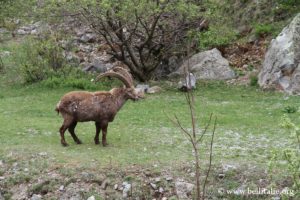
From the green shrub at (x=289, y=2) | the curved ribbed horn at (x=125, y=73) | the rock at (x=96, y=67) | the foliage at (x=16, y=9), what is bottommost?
the rock at (x=96, y=67)

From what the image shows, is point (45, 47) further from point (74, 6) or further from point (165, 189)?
point (165, 189)

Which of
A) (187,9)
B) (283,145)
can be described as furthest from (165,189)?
(187,9)

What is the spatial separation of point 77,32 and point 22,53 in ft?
13.3

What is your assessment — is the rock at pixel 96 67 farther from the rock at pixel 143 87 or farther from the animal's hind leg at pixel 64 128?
the animal's hind leg at pixel 64 128

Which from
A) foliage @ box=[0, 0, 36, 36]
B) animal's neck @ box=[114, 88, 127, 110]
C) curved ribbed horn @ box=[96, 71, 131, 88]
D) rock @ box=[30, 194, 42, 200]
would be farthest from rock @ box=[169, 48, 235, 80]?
rock @ box=[30, 194, 42, 200]

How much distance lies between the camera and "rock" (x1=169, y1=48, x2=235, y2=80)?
20.1 metres

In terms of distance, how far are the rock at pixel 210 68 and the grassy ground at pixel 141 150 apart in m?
3.41

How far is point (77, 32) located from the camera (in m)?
24.4

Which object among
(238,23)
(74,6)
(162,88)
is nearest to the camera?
(74,6)

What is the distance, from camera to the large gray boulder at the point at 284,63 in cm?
1786

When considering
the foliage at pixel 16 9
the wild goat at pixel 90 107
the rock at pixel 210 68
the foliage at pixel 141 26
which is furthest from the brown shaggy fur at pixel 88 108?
the foliage at pixel 16 9

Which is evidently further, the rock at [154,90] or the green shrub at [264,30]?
the green shrub at [264,30]

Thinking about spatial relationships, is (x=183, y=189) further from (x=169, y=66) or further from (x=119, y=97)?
Result: (x=169, y=66)

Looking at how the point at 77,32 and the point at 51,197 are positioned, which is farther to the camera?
the point at 77,32
